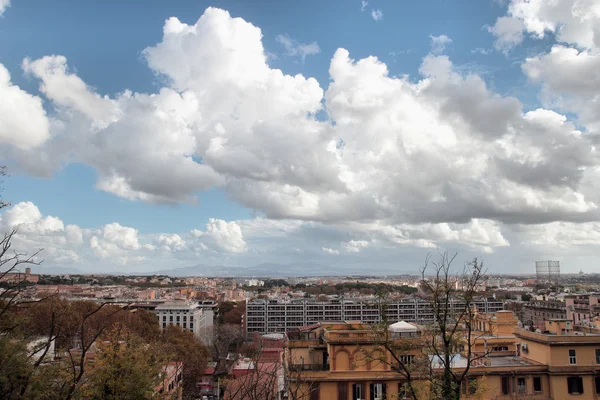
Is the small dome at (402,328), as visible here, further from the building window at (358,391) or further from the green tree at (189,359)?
the green tree at (189,359)

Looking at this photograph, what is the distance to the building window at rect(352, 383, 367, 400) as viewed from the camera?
630 inches

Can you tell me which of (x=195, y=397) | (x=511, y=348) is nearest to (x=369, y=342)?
(x=511, y=348)

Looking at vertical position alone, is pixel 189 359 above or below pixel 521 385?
below

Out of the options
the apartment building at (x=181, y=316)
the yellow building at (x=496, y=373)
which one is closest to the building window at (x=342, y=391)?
the yellow building at (x=496, y=373)

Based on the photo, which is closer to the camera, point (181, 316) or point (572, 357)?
point (572, 357)

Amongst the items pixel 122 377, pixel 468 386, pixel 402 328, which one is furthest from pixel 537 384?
pixel 122 377

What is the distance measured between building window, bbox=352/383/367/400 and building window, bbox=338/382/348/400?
261 mm

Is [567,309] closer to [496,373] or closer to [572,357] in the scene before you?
[572,357]

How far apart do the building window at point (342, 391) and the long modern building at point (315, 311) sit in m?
71.2

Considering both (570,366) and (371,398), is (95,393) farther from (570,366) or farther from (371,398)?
(570,366)

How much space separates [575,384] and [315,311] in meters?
76.5

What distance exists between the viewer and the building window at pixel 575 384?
15984 mm

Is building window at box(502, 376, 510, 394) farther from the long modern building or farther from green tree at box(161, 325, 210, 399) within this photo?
the long modern building

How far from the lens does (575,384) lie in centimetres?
1599
